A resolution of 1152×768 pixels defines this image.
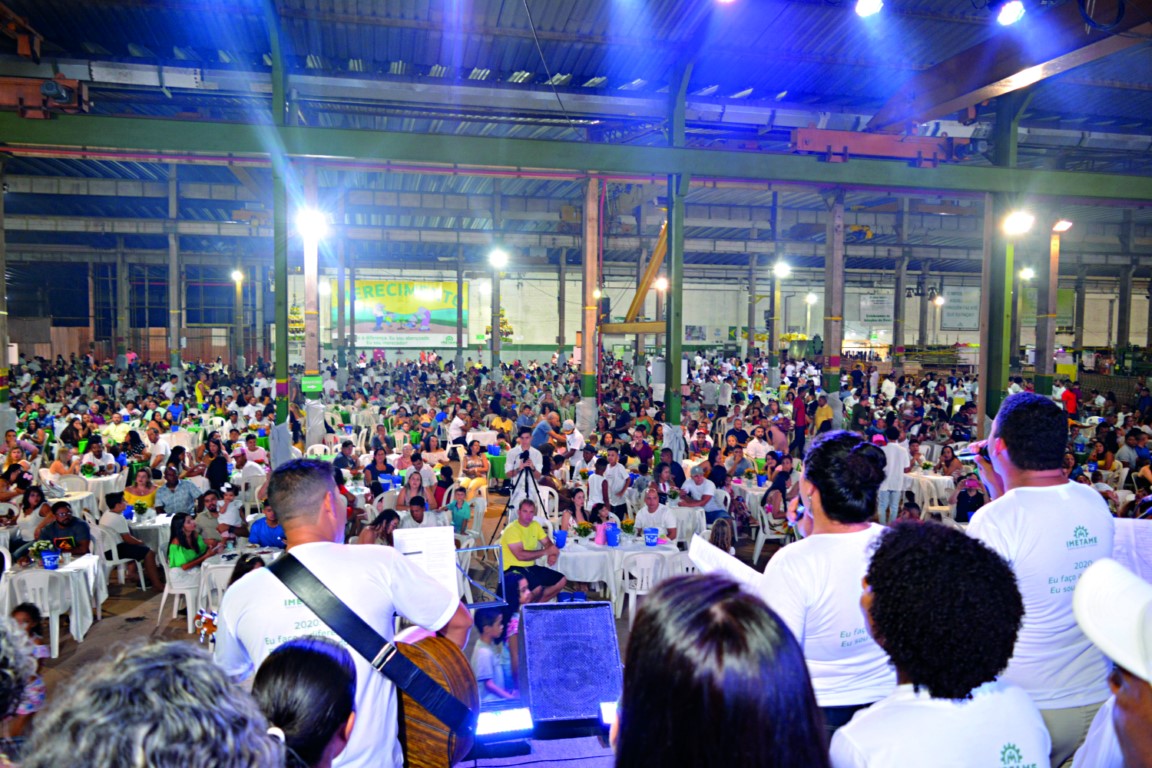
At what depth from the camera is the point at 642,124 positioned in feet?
39.0

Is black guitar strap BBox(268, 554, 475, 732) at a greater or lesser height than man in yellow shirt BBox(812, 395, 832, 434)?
greater

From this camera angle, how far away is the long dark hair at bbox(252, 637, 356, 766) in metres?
1.51

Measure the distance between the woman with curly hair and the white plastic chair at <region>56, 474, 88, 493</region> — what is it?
401 inches

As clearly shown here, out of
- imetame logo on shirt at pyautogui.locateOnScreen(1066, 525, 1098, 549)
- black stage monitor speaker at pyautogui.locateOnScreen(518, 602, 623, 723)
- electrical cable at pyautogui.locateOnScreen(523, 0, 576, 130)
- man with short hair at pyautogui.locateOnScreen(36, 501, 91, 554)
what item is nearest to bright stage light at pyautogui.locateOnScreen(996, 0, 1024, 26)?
electrical cable at pyautogui.locateOnScreen(523, 0, 576, 130)

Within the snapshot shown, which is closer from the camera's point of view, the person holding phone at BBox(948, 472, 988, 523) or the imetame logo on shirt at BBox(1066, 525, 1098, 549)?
the imetame logo on shirt at BBox(1066, 525, 1098, 549)

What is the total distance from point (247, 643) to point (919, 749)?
1625 millimetres

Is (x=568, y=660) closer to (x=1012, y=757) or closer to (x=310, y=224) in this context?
(x=1012, y=757)

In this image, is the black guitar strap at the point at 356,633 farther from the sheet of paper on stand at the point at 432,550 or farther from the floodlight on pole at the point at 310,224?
the floodlight on pole at the point at 310,224

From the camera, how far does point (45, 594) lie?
609cm

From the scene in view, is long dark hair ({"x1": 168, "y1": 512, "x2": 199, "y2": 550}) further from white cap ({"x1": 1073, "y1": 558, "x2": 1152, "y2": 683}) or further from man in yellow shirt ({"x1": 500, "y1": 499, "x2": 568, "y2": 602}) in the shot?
white cap ({"x1": 1073, "y1": 558, "x2": 1152, "y2": 683})

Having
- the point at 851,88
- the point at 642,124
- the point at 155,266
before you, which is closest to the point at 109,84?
the point at 642,124

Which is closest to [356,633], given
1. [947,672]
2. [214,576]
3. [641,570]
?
[947,672]

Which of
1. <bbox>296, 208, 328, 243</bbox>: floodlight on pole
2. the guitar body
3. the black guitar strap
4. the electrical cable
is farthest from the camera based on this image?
<bbox>296, 208, 328, 243</bbox>: floodlight on pole

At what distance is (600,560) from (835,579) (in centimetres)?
507
